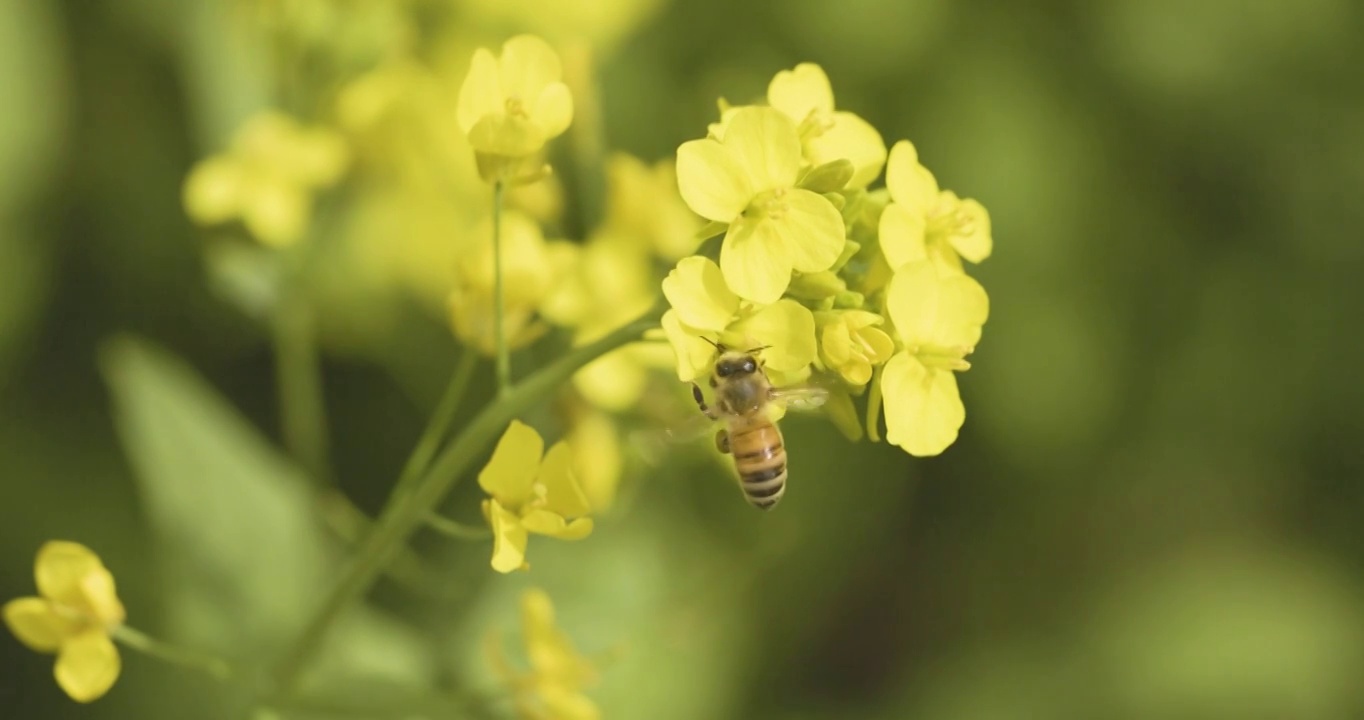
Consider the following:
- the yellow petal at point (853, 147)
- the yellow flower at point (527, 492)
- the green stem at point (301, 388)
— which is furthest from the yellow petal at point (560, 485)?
the green stem at point (301, 388)

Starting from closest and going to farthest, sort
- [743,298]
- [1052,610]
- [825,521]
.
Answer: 1. [743,298]
2. [825,521]
3. [1052,610]

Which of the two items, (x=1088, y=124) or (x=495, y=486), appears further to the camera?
(x=1088, y=124)

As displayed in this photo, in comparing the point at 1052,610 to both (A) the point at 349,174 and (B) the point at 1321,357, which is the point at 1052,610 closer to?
(B) the point at 1321,357

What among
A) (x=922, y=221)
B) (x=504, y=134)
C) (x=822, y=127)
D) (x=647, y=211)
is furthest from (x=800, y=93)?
(x=647, y=211)

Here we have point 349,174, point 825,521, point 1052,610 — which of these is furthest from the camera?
point 1052,610

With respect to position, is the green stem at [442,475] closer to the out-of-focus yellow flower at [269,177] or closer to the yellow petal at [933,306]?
the yellow petal at [933,306]

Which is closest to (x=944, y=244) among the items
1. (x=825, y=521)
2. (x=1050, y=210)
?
(x=825, y=521)

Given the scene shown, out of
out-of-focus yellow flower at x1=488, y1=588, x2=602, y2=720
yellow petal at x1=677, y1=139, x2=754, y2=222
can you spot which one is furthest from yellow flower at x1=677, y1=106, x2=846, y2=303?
out-of-focus yellow flower at x1=488, y1=588, x2=602, y2=720
